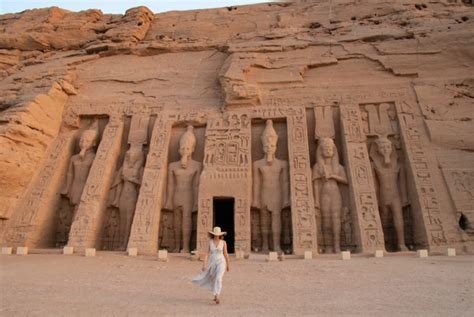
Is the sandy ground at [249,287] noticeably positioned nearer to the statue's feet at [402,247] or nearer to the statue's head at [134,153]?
the statue's feet at [402,247]

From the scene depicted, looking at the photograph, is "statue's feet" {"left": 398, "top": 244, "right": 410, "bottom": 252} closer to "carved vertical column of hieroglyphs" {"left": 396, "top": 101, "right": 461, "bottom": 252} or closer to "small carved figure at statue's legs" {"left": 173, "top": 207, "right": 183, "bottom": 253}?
"carved vertical column of hieroglyphs" {"left": 396, "top": 101, "right": 461, "bottom": 252}

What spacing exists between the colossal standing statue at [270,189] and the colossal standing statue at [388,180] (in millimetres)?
2060

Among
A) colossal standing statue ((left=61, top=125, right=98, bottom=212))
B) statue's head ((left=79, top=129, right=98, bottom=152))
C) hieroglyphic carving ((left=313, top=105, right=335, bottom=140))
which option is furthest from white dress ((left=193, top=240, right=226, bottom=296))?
statue's head ((left=79, top=129, right=98, bottom=152))

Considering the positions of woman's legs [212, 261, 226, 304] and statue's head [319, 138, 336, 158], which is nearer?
woman's legs [212, 261, 226, 304]

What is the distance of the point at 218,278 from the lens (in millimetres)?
4238

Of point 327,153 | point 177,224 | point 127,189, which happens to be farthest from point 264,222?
point 127,189

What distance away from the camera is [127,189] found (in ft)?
31.7

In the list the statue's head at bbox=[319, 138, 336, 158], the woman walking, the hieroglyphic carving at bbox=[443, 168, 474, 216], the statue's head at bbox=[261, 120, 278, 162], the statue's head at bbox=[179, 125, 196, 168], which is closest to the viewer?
the woman walking

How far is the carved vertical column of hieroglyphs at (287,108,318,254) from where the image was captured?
8062 millimetres

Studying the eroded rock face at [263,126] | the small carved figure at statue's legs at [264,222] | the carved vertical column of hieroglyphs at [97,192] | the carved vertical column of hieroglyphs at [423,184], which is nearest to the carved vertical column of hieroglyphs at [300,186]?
the eroded rock face at [263,126]

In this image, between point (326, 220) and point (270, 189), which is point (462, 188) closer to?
point (326, 220)

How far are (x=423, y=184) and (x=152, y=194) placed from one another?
18.9ft

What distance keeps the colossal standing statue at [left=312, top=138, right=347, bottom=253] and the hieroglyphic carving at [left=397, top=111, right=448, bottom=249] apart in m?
1.50

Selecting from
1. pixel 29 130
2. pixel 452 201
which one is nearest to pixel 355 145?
pixel 452 201
